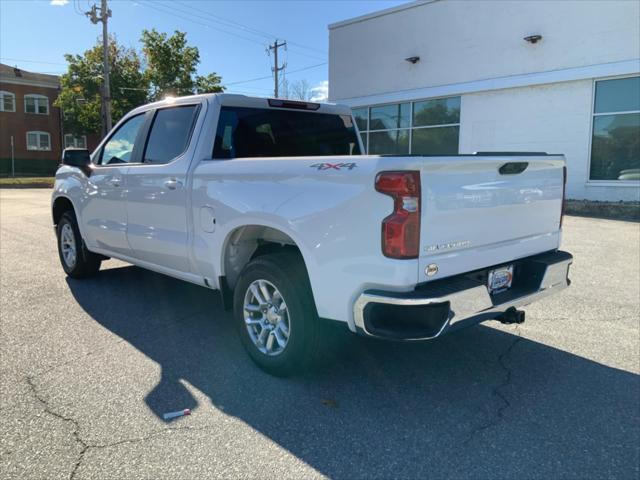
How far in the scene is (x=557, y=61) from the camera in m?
15.8

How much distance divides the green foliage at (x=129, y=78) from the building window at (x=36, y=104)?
19.2 feet

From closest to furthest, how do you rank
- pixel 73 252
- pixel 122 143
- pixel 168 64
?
pixel 122 143 → pixel 73 252 → pixel 168 64

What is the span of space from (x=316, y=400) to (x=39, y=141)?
1958 inches

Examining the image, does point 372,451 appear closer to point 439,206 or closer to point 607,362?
point 439,206

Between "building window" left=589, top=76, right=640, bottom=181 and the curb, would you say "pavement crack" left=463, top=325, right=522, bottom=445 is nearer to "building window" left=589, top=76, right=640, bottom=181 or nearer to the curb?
the curb

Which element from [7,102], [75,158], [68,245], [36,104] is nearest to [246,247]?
[75,158]

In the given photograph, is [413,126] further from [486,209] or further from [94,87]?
[94,87]

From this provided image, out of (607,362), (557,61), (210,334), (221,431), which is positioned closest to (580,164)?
(557,61)

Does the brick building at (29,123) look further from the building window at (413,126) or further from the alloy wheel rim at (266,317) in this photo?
the alloy wheel rim at (266,317)

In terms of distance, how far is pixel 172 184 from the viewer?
14.3 ft

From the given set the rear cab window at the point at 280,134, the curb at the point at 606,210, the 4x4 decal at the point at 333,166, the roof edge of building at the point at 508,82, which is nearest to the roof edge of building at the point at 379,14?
the roof edge of building at the point at 508,82

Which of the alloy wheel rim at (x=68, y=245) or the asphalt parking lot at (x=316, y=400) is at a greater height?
the alloy wheel rim at (x=68, y=245)

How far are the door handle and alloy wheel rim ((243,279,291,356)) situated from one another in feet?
3.93

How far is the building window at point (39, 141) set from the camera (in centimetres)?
4495
